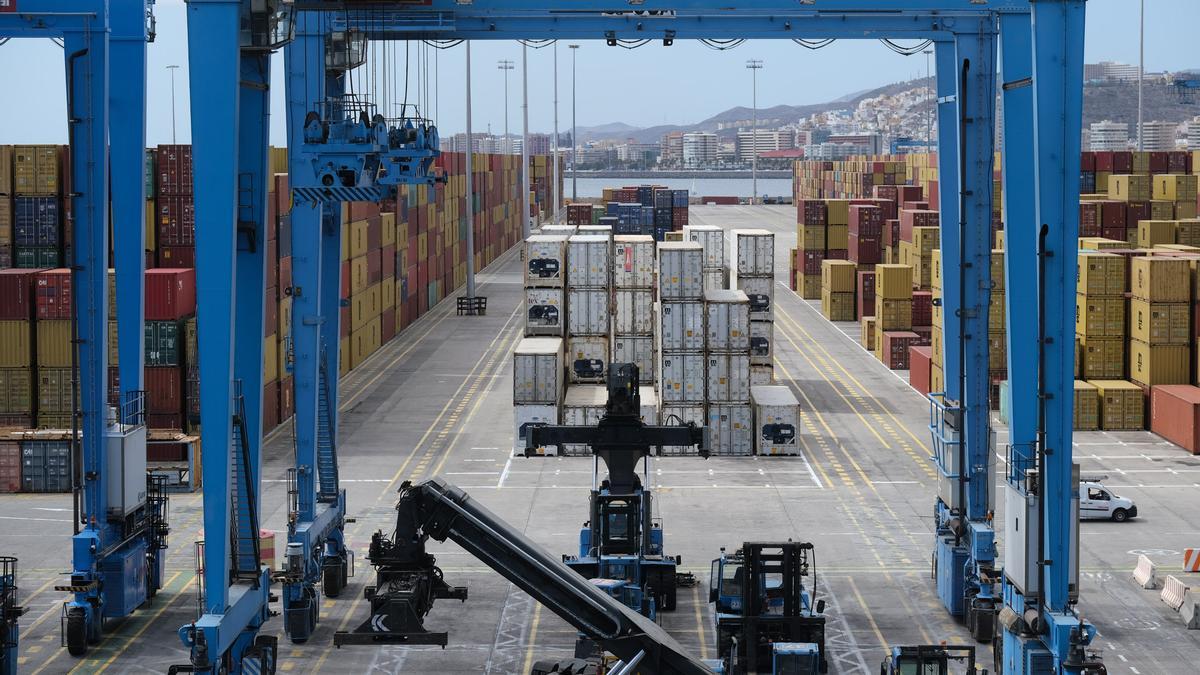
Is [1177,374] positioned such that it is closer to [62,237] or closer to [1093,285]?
[1093,285]

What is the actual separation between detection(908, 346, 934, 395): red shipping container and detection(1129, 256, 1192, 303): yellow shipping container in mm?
Answer: 9373

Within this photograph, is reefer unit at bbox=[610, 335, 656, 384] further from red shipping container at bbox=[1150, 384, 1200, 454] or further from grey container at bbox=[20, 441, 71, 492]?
grey container at bbox=[20, 441, 71, 492]

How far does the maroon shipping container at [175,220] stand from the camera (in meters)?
46.5

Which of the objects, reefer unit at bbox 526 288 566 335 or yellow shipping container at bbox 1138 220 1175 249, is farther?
yellow shipping container at bbox 1138 220 1175 249

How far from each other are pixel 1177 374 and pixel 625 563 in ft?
91.3

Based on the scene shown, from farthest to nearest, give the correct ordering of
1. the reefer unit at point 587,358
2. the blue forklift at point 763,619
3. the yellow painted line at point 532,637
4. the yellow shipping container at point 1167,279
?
the reefer unit at point 587,358 → the yellow shipping container at point 1167,279 → the yellow painted line at point 532,637 → the blue forklift at point 763,619

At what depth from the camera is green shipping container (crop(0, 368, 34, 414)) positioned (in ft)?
145

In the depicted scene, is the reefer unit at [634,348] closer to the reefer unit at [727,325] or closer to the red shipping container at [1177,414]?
the reefer unit at [727,325]

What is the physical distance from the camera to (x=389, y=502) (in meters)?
41.5

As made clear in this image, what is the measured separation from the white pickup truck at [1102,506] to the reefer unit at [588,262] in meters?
17.5

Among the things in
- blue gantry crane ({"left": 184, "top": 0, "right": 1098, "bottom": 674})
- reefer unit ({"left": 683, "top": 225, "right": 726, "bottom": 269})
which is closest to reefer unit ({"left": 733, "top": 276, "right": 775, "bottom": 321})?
reefer unit ({"left": 683, "top": 225, "right": 726, "bottom": 269})

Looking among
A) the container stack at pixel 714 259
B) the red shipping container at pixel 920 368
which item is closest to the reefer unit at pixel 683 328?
the container stack at pixel 714 259

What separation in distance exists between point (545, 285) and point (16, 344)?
16461 mm

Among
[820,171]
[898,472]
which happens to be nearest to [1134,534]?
[898,472]
